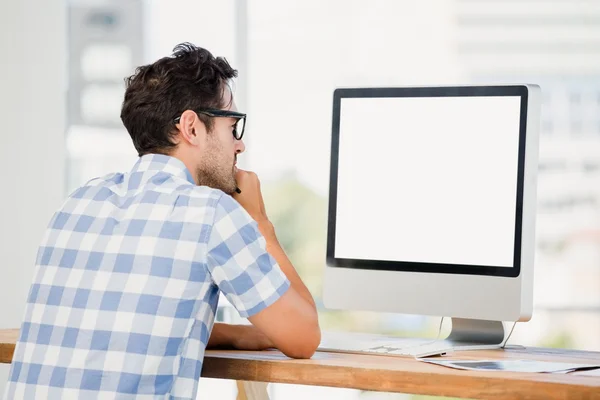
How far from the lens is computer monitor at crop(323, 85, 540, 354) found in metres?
1.79

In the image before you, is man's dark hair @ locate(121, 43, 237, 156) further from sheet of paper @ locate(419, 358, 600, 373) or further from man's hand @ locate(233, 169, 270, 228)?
sheet of paper @ locate(419, 358, 600, 373)

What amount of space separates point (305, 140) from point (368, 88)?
9.49 feet

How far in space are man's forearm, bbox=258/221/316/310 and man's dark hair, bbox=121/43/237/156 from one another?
23 centimetres

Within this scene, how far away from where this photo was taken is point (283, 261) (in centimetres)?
171

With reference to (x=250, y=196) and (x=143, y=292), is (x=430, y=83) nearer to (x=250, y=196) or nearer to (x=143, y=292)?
(x=250, y=196)

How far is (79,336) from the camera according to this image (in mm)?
1492

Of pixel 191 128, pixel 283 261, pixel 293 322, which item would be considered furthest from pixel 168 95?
pixel 293 322

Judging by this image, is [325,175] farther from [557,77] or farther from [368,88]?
[368,88]

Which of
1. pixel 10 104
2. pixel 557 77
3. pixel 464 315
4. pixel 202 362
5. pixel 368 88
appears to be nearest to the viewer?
pixel 202 362

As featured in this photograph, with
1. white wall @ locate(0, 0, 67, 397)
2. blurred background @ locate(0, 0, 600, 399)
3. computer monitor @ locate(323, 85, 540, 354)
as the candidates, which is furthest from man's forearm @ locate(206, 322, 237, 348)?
blurred background @ locate(0, 0, 600, 399)

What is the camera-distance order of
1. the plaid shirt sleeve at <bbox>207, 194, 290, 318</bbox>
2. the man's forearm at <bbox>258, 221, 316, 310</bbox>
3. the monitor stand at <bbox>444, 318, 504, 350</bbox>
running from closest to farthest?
the plaid shirt sleeve at <bbox>207, 194, 290, 318</bbox> → the man's forearm at <bbox>258, 221, 316, 310</bbox> → the monitor stand at <bbox>444, 318, 504, 350</bbox>

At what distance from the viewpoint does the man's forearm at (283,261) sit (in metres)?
1.63

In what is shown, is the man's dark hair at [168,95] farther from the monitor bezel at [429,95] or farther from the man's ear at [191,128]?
the monitor bezel at [429,95]

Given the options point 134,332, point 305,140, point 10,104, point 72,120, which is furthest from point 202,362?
point 305,140
